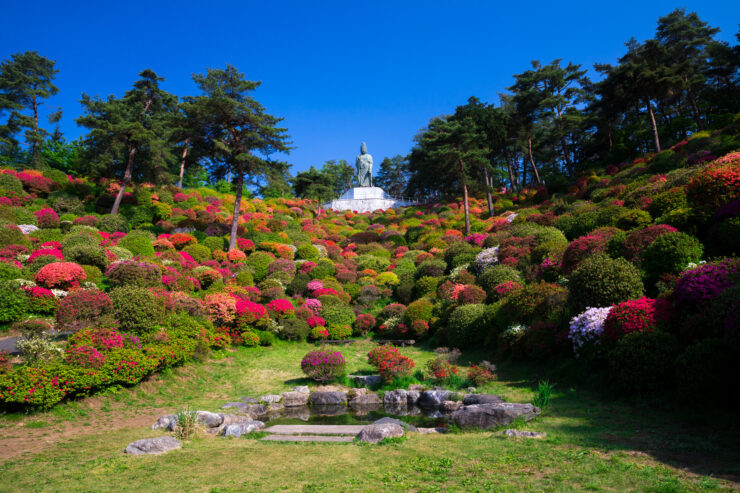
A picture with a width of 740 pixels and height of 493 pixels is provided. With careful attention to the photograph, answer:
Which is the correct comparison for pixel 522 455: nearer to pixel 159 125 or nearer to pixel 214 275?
pixel 214 275

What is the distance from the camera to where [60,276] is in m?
15.0

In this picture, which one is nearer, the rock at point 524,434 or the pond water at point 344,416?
the rock at point 524,434

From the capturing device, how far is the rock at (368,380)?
13.8 meters

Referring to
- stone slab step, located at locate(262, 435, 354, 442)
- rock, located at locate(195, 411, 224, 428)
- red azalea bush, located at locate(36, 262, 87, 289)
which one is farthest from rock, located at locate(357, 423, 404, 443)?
red azalea bush, located at locate(36, 262, 87, 289)

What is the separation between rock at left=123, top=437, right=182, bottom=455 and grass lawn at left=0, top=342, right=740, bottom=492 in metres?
0.25

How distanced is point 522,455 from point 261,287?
18.6m

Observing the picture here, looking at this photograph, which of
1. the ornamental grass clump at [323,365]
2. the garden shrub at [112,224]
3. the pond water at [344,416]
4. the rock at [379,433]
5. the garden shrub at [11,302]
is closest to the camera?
the rock at [379,433]

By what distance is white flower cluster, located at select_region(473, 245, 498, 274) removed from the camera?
21125 millimetres

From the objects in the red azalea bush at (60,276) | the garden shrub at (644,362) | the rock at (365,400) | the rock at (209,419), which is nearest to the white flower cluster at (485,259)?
the rock at (365,400)

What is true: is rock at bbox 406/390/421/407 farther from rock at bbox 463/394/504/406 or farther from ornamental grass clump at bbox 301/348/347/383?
ornamental grass clump at bbox 301/348/347/383

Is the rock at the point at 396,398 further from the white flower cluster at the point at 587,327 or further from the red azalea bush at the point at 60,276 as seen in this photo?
the red azalea bush at the point at 60,276

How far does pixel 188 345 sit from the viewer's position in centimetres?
1324

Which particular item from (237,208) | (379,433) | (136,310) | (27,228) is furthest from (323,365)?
(27,228)

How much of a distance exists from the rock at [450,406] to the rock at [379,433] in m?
3.14
